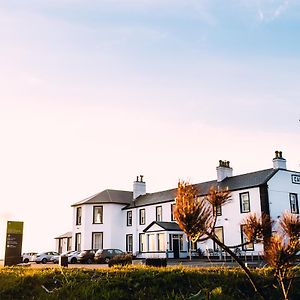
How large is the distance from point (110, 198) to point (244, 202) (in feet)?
59.1

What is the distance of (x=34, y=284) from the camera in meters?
12.6

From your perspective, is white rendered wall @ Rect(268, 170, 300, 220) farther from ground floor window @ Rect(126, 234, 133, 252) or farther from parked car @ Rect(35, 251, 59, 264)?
parked car @ Rect(35, 251, 59, 264)

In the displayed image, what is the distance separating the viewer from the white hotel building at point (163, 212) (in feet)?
111

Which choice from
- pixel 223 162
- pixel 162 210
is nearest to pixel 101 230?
pixel 162 210

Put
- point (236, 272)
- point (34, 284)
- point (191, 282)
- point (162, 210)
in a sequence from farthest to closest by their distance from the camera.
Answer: point (162, 210)
point (236, 272)
point (191, 282)
point (34, 284)

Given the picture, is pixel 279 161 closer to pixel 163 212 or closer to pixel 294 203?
pixel 294 203

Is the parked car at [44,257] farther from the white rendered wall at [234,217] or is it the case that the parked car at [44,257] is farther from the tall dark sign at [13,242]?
the tall dark sign at [13,242]

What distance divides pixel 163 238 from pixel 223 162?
28.6ft

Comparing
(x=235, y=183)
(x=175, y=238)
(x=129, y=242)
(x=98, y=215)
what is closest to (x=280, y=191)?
(x=235, y=183)

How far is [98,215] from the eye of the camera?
47.4 meters

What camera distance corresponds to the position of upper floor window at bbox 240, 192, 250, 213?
1346 inches

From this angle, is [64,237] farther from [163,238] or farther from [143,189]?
[163,238]

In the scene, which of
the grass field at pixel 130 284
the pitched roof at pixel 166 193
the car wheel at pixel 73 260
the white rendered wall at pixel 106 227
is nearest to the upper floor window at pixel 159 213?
the pitched roof at pixel 166 193

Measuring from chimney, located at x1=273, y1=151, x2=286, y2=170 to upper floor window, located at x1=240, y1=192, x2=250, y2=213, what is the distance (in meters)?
3.26
